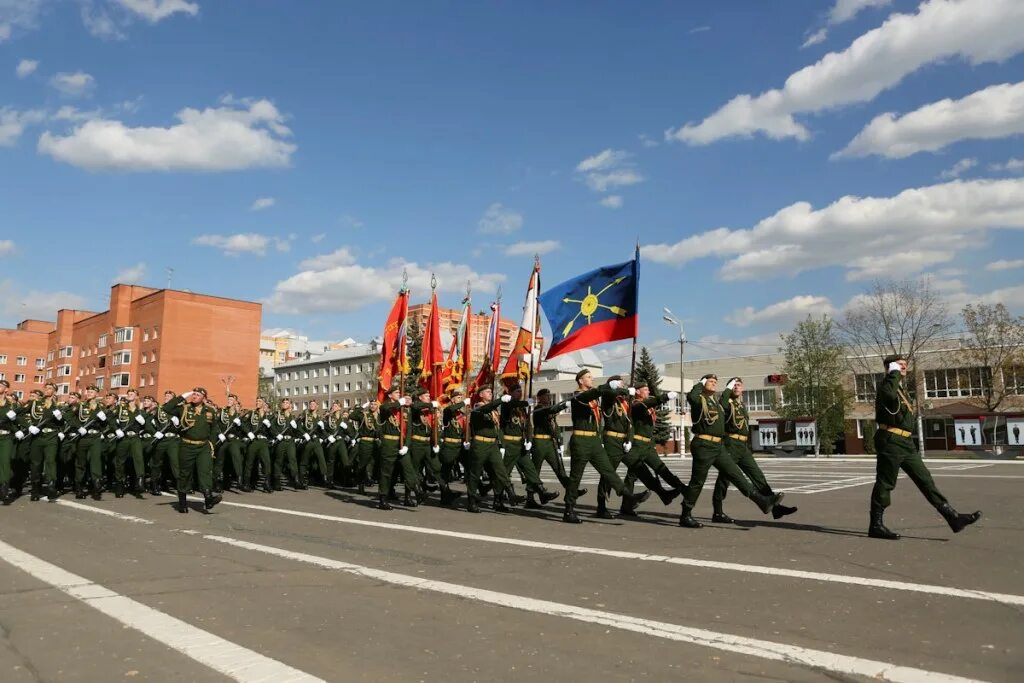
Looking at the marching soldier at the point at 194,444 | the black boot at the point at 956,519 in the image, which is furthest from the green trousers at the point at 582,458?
the marching soldier at the point at 194,444

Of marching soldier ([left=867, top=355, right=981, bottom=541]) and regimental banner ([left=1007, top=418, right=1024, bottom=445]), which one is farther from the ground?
regimental banner ([left=1007, top=418, right=1024, bottom=445])

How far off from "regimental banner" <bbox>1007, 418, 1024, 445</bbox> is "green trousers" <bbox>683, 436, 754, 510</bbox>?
40.3m

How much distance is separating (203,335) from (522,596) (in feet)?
289

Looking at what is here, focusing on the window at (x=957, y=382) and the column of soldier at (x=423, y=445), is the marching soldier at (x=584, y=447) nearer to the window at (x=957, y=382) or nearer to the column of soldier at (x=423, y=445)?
the column of soldier at (x=423, y=445)

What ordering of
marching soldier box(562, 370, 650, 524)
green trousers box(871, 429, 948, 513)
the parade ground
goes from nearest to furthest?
the parade ground → green trousers box(871, 429, 948, 513) → marching soldier box(562, 370, 650, 524)

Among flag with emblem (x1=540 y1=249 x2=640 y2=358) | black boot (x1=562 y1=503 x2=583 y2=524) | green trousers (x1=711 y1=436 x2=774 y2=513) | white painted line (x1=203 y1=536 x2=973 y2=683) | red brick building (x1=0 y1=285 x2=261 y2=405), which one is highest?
red brick building (x1=0 y1=285 x2=261 y2=405)

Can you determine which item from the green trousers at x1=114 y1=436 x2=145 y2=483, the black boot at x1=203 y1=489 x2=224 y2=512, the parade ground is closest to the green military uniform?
the parade ground

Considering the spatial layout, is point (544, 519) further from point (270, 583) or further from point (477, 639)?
point (477, 639)

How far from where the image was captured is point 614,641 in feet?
15.3

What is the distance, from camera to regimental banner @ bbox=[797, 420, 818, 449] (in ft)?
171

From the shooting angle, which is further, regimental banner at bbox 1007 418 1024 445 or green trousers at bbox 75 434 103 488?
regimental banner at bbox 1007 418 1024 445

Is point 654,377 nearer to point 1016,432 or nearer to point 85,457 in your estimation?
point 1016,432

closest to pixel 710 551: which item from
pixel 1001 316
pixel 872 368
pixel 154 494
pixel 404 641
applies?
pixel 404 641

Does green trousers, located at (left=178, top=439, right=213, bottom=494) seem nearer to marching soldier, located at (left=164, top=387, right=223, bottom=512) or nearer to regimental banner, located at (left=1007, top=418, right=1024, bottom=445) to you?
marching soldier, located at (left=164, top=387, right=223, bottom=512)
